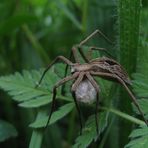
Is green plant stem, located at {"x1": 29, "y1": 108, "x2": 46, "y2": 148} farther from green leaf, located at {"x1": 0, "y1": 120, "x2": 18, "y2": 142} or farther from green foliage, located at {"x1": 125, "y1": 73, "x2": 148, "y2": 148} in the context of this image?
green foliage, located at {"x1": 125, "y1": 73, "x2": 148, "y2": 148}

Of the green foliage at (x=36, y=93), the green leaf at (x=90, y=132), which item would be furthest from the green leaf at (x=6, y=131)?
the green leaf at (x=90, y=132)

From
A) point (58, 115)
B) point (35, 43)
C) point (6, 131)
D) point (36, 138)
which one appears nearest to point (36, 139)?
point (36, 138)

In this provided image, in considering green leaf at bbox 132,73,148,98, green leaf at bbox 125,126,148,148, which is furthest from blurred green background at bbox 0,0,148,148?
green leaf at bbox 125,126,148,148

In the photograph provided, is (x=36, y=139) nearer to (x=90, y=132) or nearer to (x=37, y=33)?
(x=90, y=132)

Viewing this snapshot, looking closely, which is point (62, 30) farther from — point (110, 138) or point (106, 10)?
point (110, 138)

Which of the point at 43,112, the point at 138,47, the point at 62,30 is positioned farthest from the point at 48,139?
the point at 62,30

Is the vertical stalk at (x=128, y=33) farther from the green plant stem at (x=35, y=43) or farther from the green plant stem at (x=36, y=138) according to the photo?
the green plant stem at (x=35, y=43)
